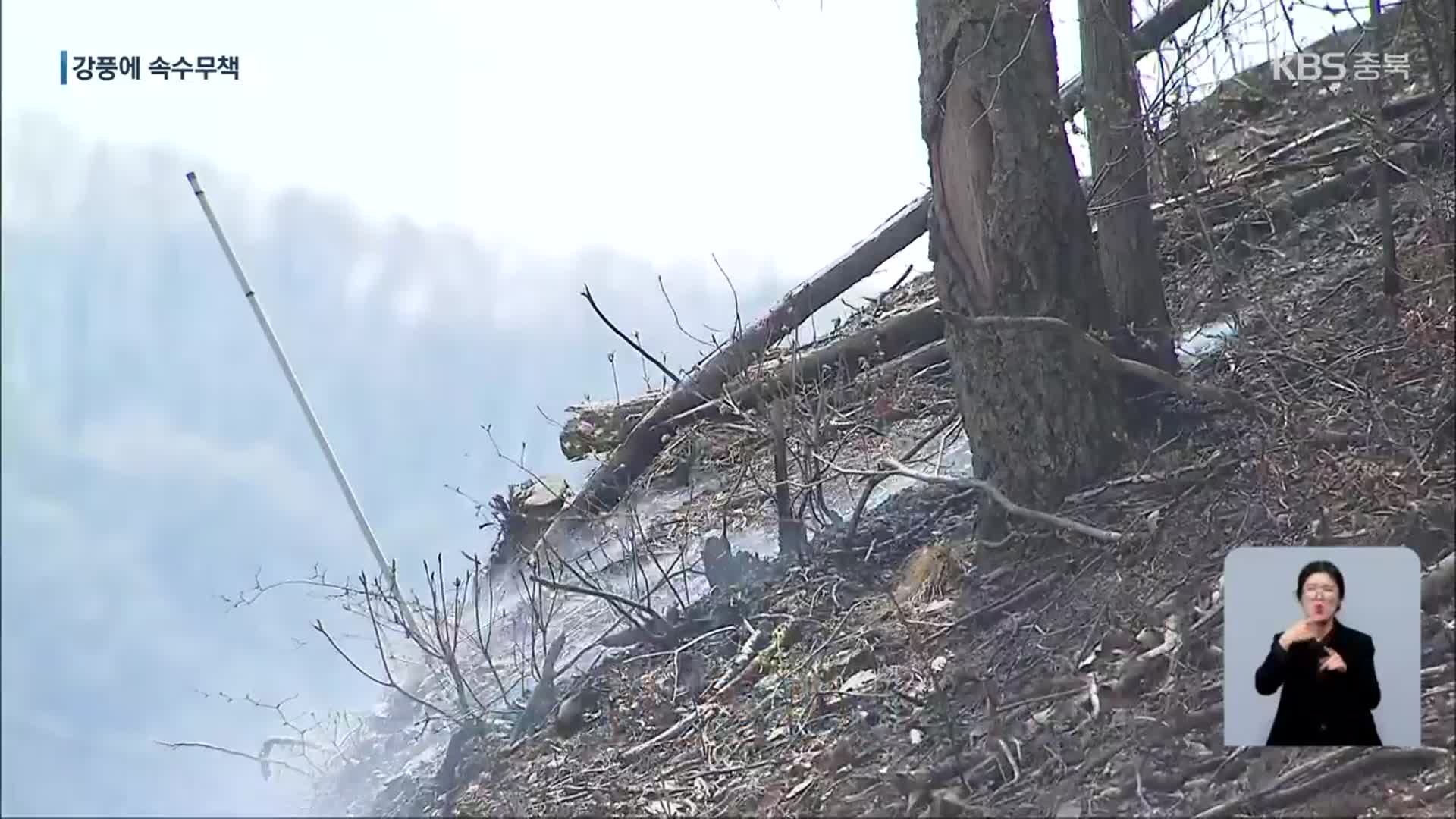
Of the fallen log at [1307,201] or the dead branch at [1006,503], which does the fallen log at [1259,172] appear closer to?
the fallen log at [1307,201]

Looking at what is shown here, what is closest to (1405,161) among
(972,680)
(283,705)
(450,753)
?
(972,680)

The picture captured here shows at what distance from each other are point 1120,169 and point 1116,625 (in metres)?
0.87

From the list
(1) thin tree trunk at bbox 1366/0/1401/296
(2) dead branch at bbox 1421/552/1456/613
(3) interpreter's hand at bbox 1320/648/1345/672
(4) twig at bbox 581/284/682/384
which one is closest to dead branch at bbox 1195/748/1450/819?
(3) interpreter's hand at bbox 1320/648/1345/672

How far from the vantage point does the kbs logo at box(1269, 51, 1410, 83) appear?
243 centimetres

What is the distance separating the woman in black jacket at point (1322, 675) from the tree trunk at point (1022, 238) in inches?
17.7

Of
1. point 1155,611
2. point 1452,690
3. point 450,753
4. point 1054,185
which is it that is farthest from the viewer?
point 450,753

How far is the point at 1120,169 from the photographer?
105 inches

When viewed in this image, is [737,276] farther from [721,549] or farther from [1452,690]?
[1452,690]

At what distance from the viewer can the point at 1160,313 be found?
2627 millimetres

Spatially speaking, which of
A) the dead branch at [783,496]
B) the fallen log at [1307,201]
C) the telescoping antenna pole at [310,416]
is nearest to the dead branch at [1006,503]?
the dead branch at [783,496]

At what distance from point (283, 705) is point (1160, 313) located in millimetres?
1840

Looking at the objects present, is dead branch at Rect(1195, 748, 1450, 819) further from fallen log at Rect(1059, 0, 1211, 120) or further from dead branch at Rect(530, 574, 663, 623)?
fallen log at Rect(1059, 0, 1211, 120)

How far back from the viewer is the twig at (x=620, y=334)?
9.39ft

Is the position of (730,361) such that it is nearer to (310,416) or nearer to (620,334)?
(620,334)
